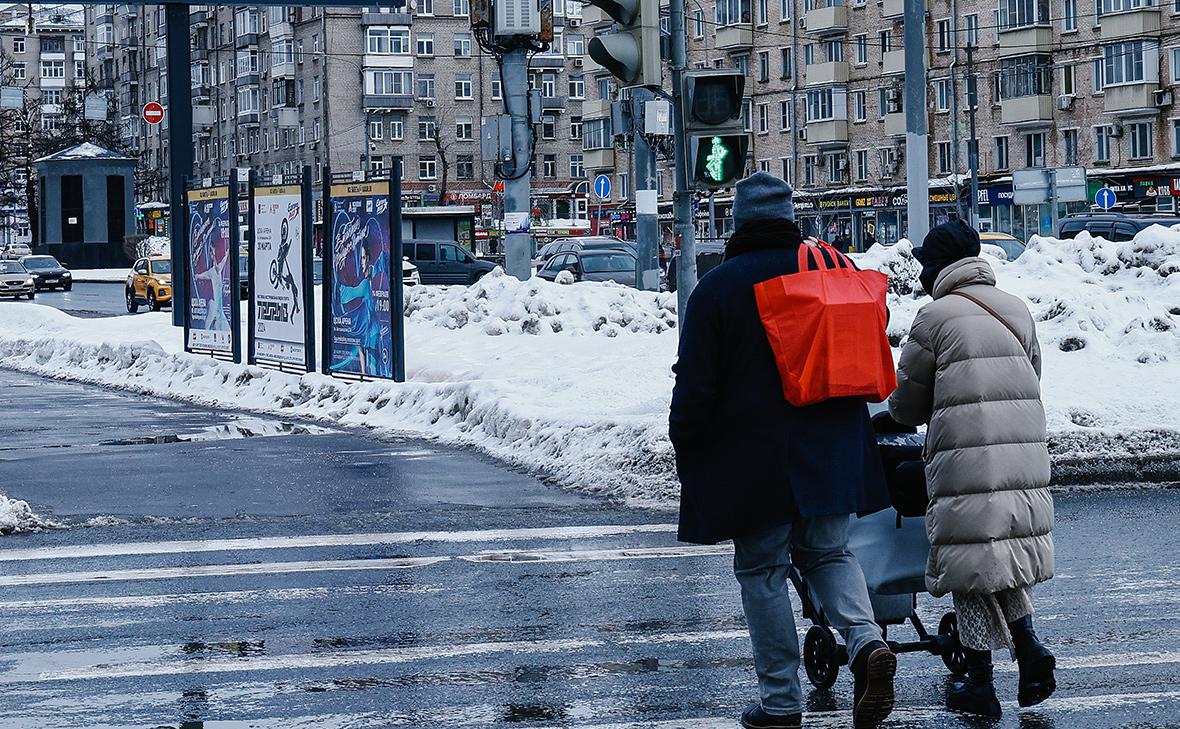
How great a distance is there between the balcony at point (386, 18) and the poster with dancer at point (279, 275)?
3160 inches

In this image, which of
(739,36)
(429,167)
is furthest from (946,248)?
(429,167)

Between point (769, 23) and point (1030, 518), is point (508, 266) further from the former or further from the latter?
point (769, 23)

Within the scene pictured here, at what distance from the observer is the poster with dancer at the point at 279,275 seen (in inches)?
742

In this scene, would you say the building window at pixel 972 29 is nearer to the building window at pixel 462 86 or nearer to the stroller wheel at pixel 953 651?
the building window at pixel 462 86

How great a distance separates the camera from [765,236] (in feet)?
17.2

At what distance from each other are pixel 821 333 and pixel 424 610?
2.96 meters

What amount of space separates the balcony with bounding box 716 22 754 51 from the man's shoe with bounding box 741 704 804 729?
7599 centimetres

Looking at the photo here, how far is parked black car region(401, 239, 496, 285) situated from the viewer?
48.4m

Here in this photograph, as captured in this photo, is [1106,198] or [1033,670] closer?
[1033,670]

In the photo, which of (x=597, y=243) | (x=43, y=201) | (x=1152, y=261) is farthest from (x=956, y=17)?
(x=1152, y=261)

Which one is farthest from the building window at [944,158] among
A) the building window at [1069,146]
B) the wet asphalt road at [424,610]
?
the wet asphalt road at [424,610]

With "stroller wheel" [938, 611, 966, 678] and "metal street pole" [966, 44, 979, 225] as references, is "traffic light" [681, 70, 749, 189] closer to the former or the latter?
"stroller wheel" [938, 611, 966, 678]

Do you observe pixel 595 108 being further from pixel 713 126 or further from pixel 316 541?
pixel 316 541

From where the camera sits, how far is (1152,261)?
18844 millimetres
